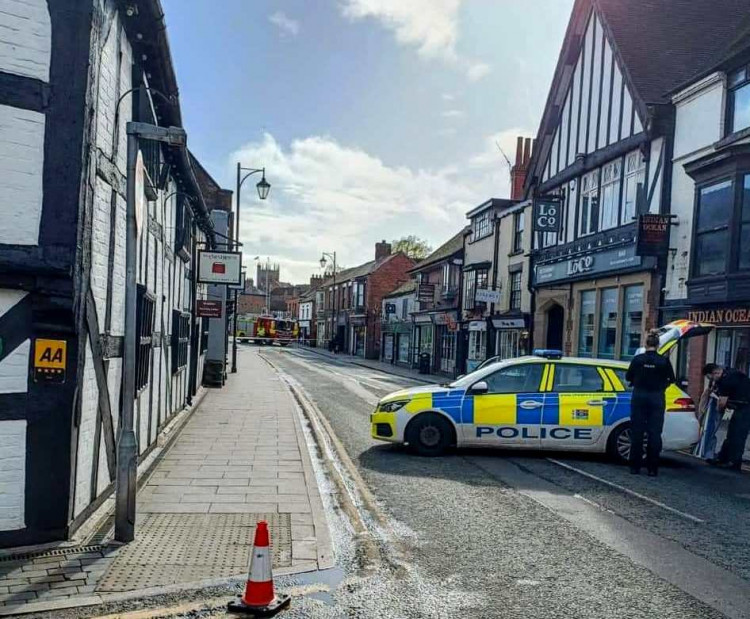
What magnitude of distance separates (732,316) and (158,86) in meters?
11.9

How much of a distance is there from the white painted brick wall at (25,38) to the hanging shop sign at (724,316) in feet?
43.0

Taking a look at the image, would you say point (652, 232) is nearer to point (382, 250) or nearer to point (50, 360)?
point (50, 360)

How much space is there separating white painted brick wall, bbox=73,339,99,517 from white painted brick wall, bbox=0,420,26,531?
53 cm

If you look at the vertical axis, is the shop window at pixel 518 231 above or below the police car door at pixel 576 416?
above

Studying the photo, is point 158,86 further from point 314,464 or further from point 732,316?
point 732,316

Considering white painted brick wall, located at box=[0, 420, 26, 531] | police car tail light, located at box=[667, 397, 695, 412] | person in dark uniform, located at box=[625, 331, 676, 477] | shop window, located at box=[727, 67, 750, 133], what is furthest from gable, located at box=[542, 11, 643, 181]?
white painted brick wall, located at box=[0, 420, 26, 531]

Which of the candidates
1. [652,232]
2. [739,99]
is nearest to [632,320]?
[652,232]

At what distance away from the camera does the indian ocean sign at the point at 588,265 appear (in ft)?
58.4

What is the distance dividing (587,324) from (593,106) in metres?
6.97

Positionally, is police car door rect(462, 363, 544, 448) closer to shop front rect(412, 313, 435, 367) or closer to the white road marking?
the white road marking

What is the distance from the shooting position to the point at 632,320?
59.4 feet

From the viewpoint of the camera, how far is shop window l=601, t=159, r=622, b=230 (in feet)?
62.1

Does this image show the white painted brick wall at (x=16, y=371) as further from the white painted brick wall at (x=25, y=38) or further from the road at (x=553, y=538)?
the road at (x=553, y=538)

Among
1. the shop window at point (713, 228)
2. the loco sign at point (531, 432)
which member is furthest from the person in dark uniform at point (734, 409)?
the shop window at point (713, 228)
